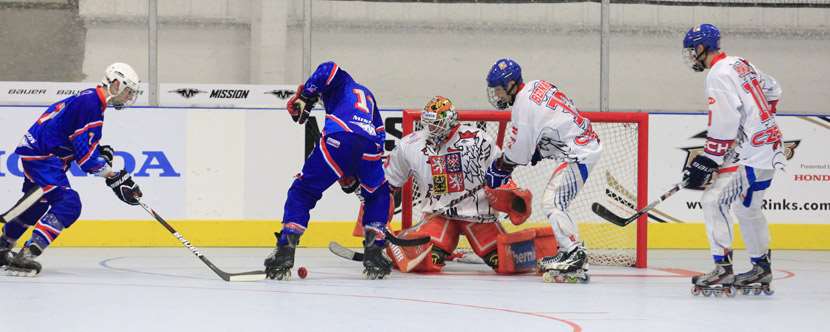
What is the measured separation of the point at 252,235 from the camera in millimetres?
8336

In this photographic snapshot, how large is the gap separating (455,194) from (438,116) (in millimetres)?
514

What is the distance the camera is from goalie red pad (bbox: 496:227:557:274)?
6.65 m

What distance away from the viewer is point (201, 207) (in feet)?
27.1

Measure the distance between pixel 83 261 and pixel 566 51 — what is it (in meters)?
4.05

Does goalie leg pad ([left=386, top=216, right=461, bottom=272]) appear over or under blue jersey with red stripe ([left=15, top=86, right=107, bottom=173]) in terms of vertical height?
under

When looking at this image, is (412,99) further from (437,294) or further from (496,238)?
(437,294)

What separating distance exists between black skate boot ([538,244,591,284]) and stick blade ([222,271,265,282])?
149 cm

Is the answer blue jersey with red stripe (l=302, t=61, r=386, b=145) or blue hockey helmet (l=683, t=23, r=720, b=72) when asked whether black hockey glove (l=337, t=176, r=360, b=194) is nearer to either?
blue jersey with red stripe (l=302, t=61, r=386, b=145)

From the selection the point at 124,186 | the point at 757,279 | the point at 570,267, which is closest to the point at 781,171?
the point at 570,267

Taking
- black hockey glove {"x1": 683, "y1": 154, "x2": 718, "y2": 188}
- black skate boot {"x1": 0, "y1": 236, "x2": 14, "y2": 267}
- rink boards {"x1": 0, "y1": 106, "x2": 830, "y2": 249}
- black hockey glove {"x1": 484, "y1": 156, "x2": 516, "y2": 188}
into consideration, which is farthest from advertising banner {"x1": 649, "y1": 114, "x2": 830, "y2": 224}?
black skate boot {"x1": 0, "y1": 236, "x2": 14, "y2": 267}

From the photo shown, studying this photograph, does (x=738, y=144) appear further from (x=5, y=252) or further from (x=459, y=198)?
(x=5, y=252)

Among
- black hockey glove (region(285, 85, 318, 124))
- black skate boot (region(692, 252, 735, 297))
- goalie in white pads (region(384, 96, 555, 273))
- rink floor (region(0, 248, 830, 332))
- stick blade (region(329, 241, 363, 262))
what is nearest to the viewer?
rink floor (region(0, 248, 830, 332))

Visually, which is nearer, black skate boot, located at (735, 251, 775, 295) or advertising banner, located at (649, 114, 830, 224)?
black skate boot, located at (735, 251, 775, 295)

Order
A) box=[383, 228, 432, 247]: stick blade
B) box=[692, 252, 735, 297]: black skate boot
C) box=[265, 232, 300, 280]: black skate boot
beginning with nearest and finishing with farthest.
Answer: box=[692, 252, 735, 297]: black skate boot, box=[265, 232, 300, 280]: black skate boot, box=[383, 228, 432, 247]: stick blade
